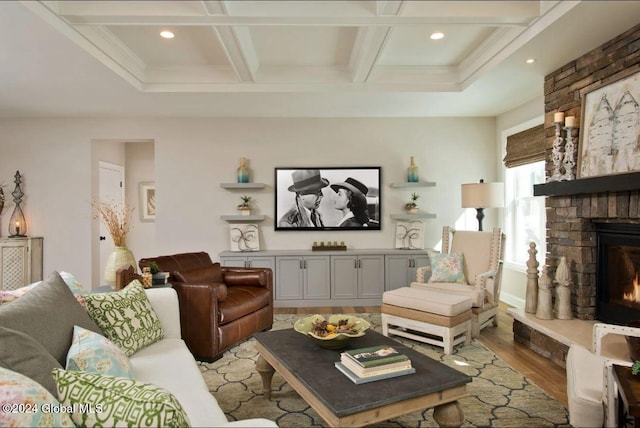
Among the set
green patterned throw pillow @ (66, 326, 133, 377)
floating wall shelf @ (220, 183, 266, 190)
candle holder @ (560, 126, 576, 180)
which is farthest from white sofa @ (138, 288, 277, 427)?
candle holder @ (560, 126, 576, 180)

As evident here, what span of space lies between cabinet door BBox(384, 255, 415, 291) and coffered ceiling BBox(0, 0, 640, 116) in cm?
191

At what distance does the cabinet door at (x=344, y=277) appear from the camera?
5148mm

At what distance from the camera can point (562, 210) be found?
11.9 feet

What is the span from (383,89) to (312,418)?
3.31 metres

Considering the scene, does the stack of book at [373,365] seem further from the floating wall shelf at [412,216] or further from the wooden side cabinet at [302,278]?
the floating wall shelf at [412,216]

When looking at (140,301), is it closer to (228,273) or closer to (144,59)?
(228,273)

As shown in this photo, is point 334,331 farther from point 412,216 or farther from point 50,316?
point 412,216

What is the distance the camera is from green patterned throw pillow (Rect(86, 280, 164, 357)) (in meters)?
2.09

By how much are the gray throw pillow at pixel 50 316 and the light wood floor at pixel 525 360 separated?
2.78 m

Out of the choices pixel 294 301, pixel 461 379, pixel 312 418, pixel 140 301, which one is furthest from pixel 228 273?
pixel 461 379

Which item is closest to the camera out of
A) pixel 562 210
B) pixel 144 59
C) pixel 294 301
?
pixel 562 210

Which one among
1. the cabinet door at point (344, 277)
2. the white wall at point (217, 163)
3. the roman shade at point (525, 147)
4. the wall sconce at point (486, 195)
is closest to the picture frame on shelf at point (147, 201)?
the white wall at point (217, 163)

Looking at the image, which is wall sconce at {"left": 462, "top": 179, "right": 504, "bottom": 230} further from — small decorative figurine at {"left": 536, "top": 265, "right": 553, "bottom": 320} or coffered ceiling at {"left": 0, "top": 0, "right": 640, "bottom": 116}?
small decorative figurine at {"left": 536, "top": 265, "right": 553, "bottom": 320}

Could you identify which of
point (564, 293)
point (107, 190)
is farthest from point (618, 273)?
point (107, 190)
